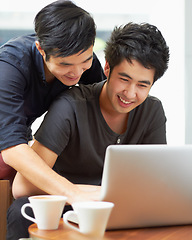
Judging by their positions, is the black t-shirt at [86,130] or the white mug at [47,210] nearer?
the white mug at [47,210]

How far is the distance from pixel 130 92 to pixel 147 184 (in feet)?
1.95

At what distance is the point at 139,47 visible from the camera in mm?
1643

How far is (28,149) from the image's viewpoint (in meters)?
1.44

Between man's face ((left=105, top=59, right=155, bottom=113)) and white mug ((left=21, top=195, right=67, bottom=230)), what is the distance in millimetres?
666

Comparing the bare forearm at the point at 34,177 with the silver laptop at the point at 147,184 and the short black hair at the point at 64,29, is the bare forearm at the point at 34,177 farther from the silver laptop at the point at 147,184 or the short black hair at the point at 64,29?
the short black hair at the point at 64,29

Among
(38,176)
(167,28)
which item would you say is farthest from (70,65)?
(167,28)

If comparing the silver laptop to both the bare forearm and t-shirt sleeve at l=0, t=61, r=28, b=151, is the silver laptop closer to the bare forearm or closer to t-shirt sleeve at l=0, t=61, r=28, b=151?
the bare forearm

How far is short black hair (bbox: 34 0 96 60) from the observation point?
153 centimetres

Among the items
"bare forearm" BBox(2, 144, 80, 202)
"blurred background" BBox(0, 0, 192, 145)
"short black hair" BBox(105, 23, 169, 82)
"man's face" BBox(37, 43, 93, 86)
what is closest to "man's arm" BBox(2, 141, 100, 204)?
"bare forearm" BBox(2, 144, 80, 202)

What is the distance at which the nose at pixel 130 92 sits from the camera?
5.28 ft

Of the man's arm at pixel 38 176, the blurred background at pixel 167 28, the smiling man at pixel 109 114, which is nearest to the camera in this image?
the man's arm at pixel 38 176

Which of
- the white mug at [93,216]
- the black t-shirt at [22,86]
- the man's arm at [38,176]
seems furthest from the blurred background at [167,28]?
the white mug at [93,216]

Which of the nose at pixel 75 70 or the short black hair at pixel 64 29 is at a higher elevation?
the short black hair at pixel 64 29

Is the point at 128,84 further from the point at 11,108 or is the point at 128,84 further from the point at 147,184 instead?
the point at 147,184
